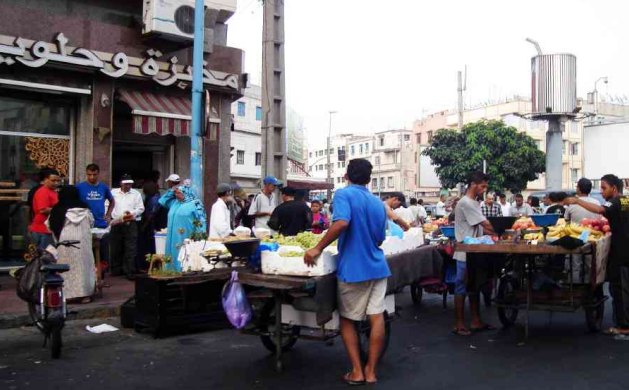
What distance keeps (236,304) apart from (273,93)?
8284mm

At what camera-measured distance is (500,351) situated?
709 centimetres

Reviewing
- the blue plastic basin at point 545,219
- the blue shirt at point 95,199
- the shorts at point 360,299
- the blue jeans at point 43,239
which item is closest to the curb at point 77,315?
the blue jeans at point 43,239

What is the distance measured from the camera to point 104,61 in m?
13.0

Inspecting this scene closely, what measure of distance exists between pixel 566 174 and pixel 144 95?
63.1 metres

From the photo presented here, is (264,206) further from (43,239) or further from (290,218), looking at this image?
(43,239)

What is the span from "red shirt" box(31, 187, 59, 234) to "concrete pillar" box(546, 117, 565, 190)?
2968cm

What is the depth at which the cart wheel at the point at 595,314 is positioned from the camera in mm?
8047

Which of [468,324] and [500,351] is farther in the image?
[468,324]

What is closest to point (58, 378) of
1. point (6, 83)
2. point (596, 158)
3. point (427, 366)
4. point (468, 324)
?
point (427, 366)

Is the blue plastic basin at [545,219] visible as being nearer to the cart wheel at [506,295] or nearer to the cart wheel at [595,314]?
the cart wheel at [506,295]

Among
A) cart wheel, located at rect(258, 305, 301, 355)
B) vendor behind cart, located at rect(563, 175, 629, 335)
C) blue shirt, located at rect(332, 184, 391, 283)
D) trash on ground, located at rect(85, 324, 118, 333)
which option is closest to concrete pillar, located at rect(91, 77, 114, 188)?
trash on ground, located at rect(85, 324, 118, 333)

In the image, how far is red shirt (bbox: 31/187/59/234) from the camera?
31.0 ft

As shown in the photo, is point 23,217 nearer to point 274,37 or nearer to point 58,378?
point 274,37

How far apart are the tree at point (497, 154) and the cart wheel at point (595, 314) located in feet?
125
